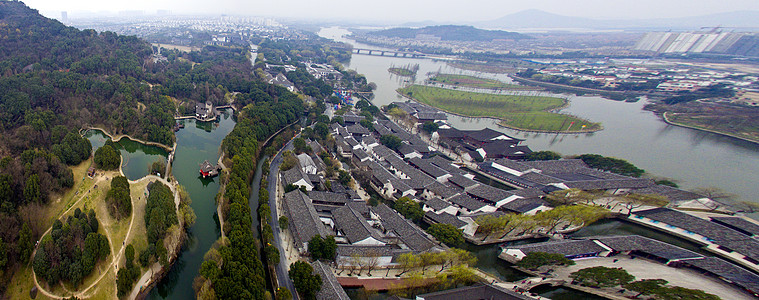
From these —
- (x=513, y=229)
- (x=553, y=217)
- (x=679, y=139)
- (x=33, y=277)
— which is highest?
(x=679, y=139)

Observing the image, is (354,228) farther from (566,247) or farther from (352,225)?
(566,247)

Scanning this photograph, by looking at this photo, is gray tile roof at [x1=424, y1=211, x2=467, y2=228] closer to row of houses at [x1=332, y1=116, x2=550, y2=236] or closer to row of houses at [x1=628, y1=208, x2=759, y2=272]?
row of houses at [x1=332, y1=116, x2=550, y2=236]

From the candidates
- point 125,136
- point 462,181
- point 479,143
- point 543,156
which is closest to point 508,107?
point 479,143

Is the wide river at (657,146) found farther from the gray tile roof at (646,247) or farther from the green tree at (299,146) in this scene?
the green tree at (299,146)

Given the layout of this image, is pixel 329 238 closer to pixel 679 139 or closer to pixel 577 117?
pixel 577 117

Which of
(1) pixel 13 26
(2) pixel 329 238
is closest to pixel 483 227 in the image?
(2) pixel 329 238

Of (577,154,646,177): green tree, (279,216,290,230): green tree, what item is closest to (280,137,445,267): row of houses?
(279,216,290,230): green tree
